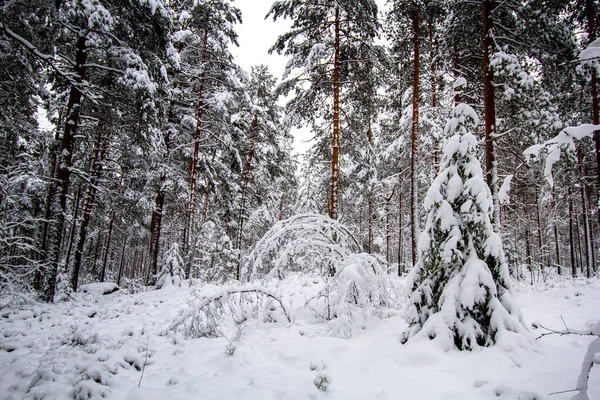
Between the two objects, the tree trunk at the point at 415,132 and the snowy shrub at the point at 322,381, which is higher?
the tree trunk at the point at 415,132

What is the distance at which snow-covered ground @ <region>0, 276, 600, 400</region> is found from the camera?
284 centimetres

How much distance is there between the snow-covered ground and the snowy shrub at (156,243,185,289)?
6316 mm

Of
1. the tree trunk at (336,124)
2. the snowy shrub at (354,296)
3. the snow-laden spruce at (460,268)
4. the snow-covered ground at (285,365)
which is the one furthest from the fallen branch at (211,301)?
the tree trunk at (336,124)

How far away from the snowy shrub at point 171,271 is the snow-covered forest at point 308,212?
75 millimetres

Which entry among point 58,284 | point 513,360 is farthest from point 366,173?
point 58,284

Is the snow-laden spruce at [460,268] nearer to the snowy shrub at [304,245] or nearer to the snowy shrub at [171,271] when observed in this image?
the snowy shrub at [304,245]

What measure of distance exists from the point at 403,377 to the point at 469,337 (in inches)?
42.8

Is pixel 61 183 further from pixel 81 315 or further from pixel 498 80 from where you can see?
pixel 498 80

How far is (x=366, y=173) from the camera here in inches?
566

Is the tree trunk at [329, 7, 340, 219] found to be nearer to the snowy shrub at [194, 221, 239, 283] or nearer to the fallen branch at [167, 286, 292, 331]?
the fallen branch at [167, 286, 292, 331]

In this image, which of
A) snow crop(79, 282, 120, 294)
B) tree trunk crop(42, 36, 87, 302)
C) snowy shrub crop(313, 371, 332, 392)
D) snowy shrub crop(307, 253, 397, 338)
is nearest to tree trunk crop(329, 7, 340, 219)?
snowy shrub crop(307, 253, 397, 338)

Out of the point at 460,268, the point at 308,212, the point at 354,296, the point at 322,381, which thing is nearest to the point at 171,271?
the point at 308,212

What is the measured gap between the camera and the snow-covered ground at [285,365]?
2842 mm

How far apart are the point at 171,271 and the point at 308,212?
6405 millimetres
